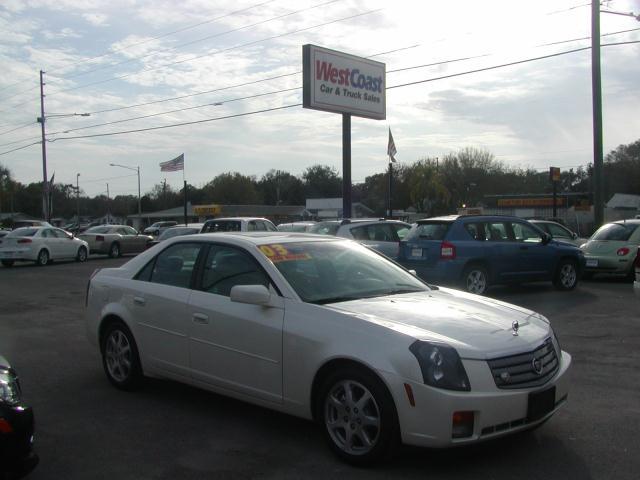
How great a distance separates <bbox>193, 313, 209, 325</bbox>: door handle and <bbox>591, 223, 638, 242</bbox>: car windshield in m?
13.0

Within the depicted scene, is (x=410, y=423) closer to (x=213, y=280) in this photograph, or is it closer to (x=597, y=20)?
(x=213, y=280)

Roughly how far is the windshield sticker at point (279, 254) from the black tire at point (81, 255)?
23.7m

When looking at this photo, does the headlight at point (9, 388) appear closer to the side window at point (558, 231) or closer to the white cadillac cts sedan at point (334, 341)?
the white cadillac cts sedan at point (334, 341)

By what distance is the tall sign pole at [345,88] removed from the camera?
2236 cm

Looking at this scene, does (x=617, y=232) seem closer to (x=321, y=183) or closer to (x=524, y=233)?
(x=524, y=233)

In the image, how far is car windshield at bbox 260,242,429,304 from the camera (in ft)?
16.6

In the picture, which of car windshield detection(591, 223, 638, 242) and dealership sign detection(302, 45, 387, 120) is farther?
dealership sign detection(302, 45, 387, 120)

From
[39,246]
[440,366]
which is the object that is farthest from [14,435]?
[39,246]

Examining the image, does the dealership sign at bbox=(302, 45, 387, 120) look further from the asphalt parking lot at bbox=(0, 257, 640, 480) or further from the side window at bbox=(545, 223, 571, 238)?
the asphalt parking lot at bbox=(0, 257, 640, 480)

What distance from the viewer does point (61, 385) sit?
21.6 feet

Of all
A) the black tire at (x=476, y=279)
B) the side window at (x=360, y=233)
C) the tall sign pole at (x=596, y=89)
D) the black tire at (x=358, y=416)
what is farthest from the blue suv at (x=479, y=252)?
the tall sign pole at (x=596, y=89)

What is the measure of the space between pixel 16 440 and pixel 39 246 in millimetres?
23248

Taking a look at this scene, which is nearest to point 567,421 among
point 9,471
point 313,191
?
point 9,471

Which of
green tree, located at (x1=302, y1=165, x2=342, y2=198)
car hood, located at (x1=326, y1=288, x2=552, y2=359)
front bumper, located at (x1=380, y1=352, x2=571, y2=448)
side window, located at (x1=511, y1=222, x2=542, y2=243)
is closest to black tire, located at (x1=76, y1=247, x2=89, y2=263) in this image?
side window, located at (x1=511, y1=222, x2=542, y2=243)
